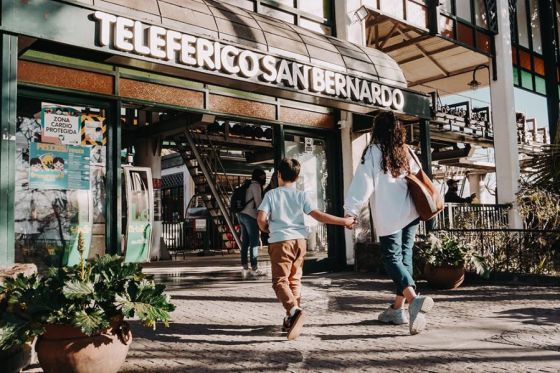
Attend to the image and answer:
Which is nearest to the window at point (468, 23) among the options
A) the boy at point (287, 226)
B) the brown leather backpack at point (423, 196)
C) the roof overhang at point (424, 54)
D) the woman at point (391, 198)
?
the roof overhang at point (424, 54)

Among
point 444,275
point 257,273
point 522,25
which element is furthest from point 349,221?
point 522,25

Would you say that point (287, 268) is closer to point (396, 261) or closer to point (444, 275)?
point (396, 261)

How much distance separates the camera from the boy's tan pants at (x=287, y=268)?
4492mm

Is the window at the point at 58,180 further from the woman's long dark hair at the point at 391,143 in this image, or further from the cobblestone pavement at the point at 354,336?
the woman's long dark hair at the point at 391,143

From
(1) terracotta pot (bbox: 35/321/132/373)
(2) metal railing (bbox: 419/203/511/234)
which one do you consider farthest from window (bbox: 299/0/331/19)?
(1) terracotta pot (bbox: 35/321/132/373)

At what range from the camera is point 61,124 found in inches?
264

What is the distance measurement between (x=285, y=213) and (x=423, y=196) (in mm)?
1299

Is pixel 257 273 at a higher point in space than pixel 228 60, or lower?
lower

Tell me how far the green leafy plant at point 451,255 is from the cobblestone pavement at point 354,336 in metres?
0.36

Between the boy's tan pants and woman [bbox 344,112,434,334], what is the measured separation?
61cm

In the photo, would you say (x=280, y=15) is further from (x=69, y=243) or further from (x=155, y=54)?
(x=69, y=243)

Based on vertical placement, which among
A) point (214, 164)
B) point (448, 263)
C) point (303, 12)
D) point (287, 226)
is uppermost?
point (303, 12)

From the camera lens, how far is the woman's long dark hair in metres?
4.90

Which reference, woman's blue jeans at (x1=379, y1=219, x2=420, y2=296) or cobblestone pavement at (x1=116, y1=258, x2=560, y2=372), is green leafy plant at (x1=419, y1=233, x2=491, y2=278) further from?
woman's blue jeans at (x1=379, y1=219, x2=420, y2=296)
